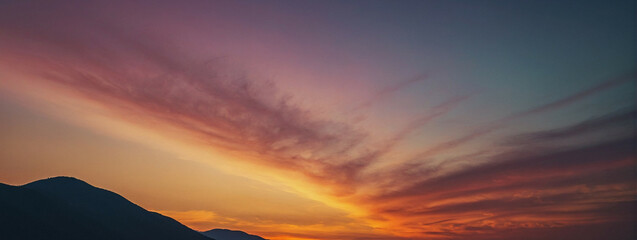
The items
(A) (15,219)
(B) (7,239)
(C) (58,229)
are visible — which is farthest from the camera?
(C) (58,229)

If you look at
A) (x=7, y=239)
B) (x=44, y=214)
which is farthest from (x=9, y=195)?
(x=7, y=239)

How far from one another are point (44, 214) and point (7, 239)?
128 ft

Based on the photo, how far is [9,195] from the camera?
19812 centimetres

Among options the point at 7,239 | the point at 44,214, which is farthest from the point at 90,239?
the point at 7,239

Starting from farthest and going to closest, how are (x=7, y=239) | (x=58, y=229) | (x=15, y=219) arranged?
(x=58, y=229) < (x=15, y=219) < (x=7, y=239)

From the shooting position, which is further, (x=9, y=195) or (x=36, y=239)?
(x=9, y=195)

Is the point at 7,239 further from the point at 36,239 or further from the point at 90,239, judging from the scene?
the point at 90,239

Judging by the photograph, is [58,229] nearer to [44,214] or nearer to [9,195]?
[44,214]

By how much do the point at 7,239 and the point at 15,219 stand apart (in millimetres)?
19281

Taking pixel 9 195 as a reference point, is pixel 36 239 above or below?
below

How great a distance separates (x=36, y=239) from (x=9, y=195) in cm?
4522

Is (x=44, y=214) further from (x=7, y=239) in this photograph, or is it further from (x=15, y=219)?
(x=7, y=239)

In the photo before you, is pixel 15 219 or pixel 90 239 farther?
pixel 90 239

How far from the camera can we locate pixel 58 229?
192m
